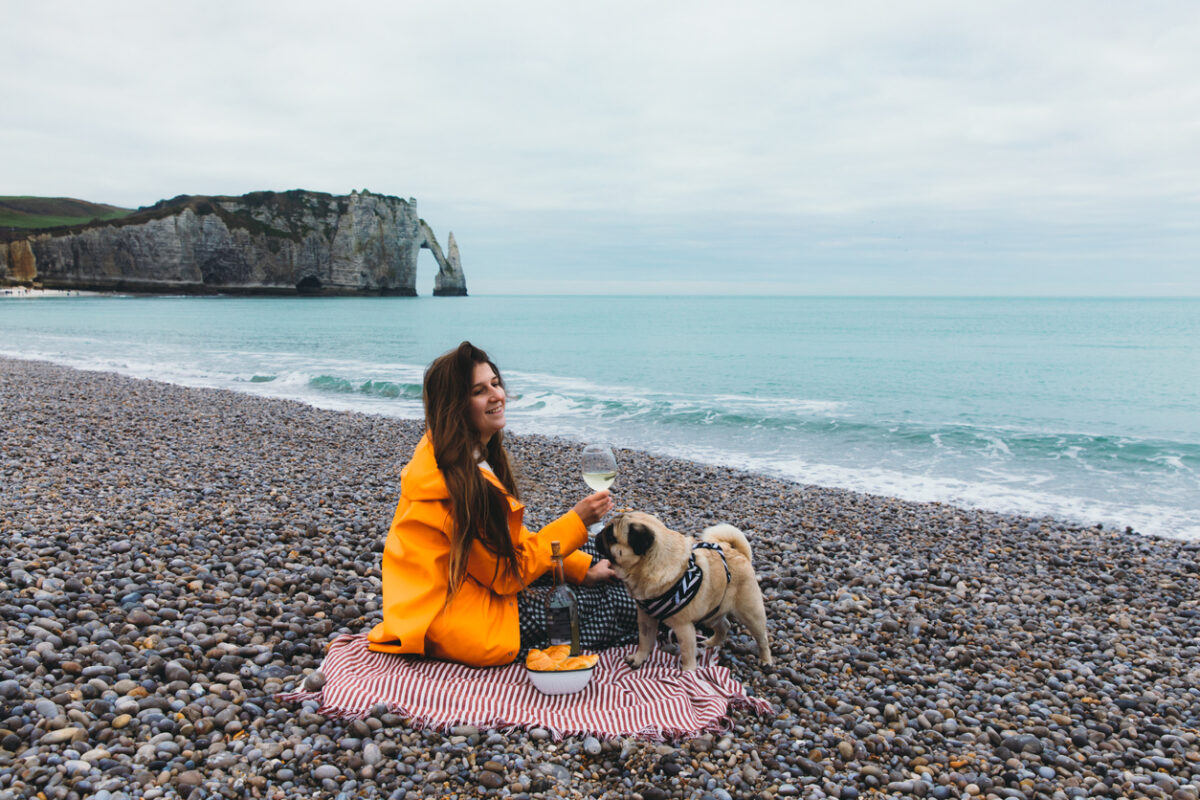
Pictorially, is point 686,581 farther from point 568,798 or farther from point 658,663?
point 568,798

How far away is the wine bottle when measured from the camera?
4.04m

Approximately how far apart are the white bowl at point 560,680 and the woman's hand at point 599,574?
63cm

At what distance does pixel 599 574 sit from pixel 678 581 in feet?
2.00

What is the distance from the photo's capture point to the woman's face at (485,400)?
392 centimetres

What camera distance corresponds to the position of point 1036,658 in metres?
4.75

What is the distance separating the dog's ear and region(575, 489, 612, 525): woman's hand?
256 mm

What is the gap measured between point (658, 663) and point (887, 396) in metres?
20.6

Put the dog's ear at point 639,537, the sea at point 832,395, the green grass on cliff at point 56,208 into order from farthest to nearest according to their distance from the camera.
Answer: the green grass on cliff at point 56,208
the sea at point 832,395
the dog's ear at point 639,537

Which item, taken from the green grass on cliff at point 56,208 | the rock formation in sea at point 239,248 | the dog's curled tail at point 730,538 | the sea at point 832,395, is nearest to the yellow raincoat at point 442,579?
the dog's curled tail at point 730,538

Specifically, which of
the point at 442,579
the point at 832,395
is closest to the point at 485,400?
the point at 442,579

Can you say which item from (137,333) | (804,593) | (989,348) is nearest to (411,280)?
(137,333)

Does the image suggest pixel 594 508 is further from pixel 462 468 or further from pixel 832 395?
pixel 832 395

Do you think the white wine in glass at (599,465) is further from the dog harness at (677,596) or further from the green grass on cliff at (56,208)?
the green grass on cliff at (56,208)

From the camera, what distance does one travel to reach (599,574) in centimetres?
436
